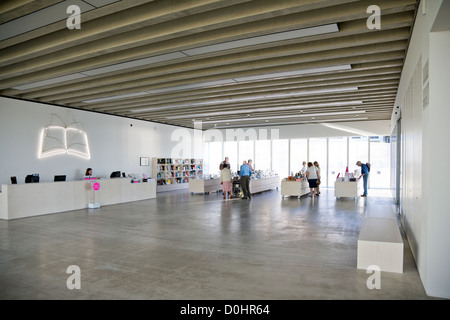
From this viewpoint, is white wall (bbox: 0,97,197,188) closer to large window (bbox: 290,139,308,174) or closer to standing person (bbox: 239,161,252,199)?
standing person (bbox: 239,161,252,199)

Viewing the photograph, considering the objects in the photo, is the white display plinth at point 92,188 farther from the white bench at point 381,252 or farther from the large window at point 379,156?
the large window at point 379,156

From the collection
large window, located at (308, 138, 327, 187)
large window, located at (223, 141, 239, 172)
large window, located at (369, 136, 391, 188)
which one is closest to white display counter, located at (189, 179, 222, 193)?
large window, located at (223, 141, 239, 172)

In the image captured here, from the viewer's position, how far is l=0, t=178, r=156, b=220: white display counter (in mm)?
8359

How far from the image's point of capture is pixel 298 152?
59.6ft

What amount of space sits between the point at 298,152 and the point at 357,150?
3113 mm

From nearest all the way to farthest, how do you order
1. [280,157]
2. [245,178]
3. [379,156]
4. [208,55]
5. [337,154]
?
1. [208,55]
2. [245,178]
3. [379,156]
4. [337,154]
5. [280,157]

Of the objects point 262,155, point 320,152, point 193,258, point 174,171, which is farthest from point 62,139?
Answer: point 320,152

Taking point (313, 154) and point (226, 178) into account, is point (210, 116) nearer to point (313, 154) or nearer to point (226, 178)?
point (226, 178)

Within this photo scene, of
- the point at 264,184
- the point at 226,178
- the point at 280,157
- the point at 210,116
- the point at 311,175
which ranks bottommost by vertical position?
the point at 264,184

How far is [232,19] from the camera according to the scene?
4.70 meters

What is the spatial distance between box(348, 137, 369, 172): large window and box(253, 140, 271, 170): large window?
14.5 ft

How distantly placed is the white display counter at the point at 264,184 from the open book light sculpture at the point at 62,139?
672 cm
